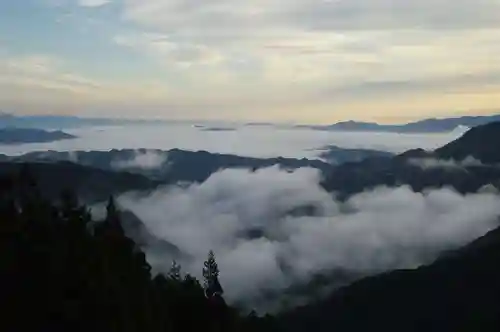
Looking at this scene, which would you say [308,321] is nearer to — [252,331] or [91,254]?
[252,331]

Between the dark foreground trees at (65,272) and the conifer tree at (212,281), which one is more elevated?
the dark foreground trees at (65,272)

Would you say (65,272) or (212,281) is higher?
(65,272)

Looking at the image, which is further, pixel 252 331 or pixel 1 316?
pixel 252 331

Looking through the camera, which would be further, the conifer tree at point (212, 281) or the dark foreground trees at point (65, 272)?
the conifer tree at point (212, 281)

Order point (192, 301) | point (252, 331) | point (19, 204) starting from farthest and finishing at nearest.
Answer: point (252, 331) < point (192, 301) < point (19, 204)

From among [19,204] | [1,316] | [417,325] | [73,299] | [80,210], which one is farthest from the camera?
[417,325]

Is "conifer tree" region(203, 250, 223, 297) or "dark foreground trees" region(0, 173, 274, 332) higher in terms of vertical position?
"dark foreground trees" region(0, 173, 274, 332)

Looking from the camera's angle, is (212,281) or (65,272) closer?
(65,272)

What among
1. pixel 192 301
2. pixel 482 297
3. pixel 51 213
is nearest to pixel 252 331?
pixel 192 301
